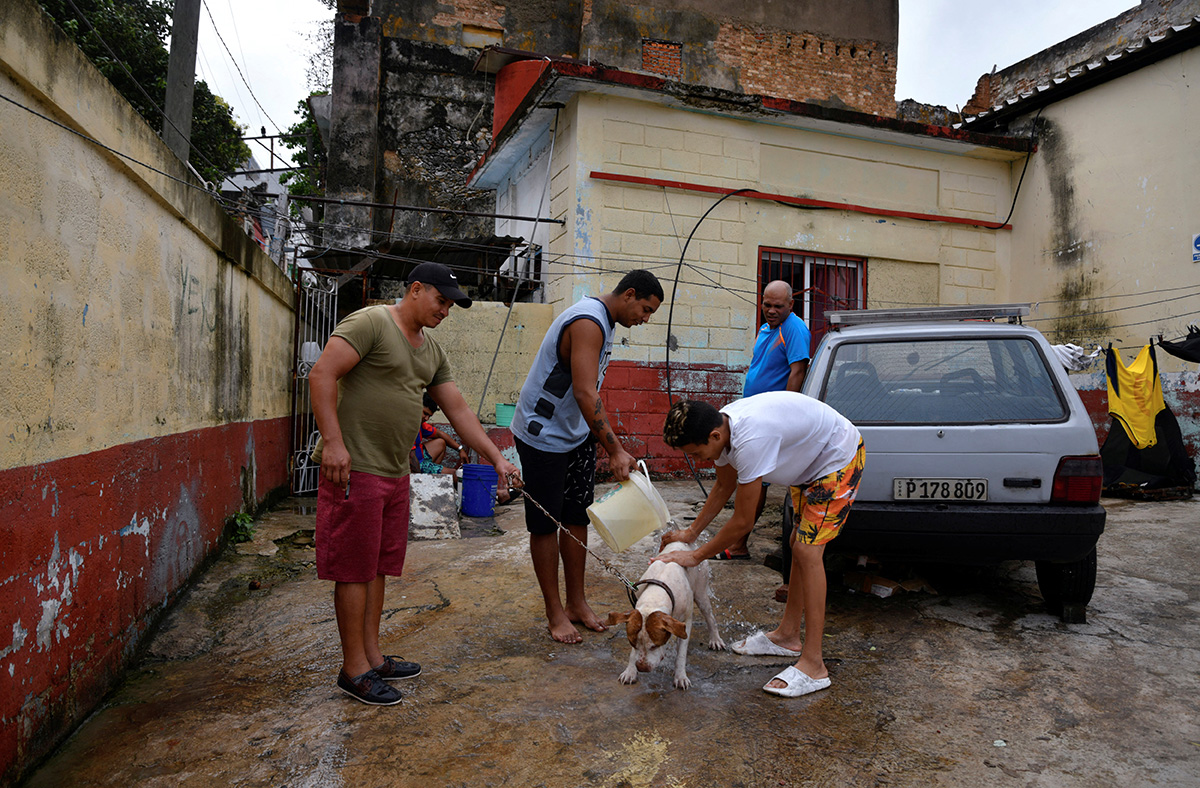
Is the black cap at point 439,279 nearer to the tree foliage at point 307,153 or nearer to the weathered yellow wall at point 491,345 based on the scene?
A: the weathered yellow wall at point 491,345

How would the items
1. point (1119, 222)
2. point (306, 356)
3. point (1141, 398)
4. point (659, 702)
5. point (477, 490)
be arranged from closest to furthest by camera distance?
point (659, 702) → point (477, 490) → point (1141, 398) → point (306, 356) → point (1119, 222)

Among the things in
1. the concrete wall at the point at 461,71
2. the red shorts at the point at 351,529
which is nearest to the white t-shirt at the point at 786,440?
the red shorts at the point at 351,529

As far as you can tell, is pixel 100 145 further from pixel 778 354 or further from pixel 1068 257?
pixel 1068 257

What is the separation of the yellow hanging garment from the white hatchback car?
16.7 ft

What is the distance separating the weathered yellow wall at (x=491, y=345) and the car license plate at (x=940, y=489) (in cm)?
606

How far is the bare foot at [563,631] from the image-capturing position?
366cm

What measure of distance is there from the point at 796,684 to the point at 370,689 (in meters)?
1.74

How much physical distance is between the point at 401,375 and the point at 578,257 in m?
6.24

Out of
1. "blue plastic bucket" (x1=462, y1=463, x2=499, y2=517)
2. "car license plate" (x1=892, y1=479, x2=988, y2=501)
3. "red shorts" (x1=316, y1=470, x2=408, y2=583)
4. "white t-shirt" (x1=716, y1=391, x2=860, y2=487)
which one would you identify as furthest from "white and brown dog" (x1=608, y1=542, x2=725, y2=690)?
"blue plastic bucket" (x1=462, y1=463, x2=499, y2=517)

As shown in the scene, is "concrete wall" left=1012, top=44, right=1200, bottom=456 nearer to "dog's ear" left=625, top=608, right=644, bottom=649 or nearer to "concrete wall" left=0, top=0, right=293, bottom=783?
"dog's ear" left=625, top=608, right=644, bottom=649

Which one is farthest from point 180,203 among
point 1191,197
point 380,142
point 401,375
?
point 380,142

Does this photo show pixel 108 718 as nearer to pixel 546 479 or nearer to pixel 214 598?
pixel 214 598

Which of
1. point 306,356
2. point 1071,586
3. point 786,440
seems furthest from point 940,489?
point 306,356

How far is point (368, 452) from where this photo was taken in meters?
2.94
